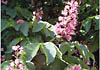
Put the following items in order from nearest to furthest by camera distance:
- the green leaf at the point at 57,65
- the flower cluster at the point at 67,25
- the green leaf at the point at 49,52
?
the green leaf at the point at 49,52 < the green leaf at the point at 57,65 < the flower cluster at the point at 67,25

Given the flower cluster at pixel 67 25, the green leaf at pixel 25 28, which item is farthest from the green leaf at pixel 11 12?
the flower cluster at pixel 67 25

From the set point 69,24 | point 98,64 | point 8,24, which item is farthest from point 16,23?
point 98,64

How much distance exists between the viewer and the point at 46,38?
4.85 ft

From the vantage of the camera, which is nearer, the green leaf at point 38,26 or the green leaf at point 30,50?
the green leaf at point 30,50

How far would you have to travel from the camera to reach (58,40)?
4.45ft

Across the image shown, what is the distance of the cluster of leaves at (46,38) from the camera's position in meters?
1.16

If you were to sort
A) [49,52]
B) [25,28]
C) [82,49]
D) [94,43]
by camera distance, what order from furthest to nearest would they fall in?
1. [94,43]
2. [25,28]
3. [82,49]
4. [49,52]

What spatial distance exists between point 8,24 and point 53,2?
73cm

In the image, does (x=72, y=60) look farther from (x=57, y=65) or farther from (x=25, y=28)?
(x=25, y=28)

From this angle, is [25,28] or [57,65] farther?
[25,28]

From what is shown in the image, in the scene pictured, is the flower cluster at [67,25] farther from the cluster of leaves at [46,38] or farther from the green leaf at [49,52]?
the green leaf at [49,52]

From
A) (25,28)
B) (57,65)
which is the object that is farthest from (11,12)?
(57,65)

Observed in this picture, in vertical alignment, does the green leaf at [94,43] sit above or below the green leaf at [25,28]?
below

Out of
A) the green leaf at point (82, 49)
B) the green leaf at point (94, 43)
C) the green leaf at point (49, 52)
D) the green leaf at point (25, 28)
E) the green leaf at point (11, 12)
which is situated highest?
the green leaf at point (11, 12)
